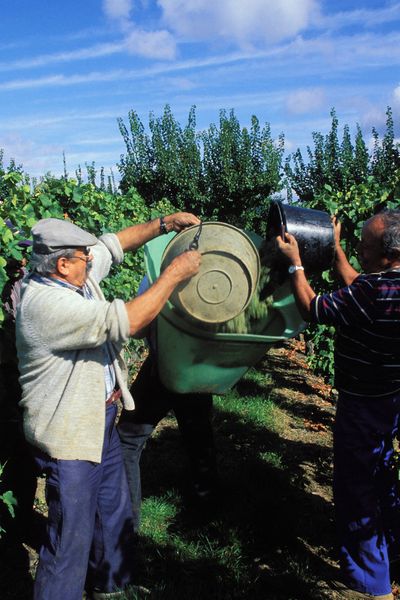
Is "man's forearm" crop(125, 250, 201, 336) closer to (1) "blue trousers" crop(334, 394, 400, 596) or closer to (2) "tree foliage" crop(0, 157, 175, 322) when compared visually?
(2) "tree foliage" crop(0, 157, 175, 322)

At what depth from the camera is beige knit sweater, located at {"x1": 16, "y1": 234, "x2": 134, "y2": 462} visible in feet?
7.20

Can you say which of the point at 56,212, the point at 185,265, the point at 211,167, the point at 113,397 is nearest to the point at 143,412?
the point at 113,397

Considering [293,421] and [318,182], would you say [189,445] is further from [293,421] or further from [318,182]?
[318,182]

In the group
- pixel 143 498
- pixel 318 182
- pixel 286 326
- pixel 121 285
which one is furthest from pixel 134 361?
pixel 318 182

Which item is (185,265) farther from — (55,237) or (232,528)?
(232,528)

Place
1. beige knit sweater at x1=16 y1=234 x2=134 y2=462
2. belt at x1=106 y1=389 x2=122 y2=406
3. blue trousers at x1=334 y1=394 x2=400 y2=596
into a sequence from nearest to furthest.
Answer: beige knit sweater at x1=16 y1=234 x2=134 y2=462
belt at x1=106 y1=389 x2=122 y2=406
blue trousers at x1=334 y1=394 x2=400 y2=596

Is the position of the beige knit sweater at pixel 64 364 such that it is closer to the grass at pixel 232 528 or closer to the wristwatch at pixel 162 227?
the wristwatch at pixel 162 227

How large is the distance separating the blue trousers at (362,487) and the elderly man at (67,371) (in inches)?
44.1

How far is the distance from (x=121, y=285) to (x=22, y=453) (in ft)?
7.75

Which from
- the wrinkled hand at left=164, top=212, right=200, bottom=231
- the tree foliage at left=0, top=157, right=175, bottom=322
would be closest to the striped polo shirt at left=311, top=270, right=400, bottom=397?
the wrinkled hand at left=164, top=212, right=200, bottom=231

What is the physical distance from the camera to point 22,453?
3.07 m

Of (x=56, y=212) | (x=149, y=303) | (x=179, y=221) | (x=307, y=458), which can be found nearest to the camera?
(x=149, y=303)

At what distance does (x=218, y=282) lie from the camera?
242cm

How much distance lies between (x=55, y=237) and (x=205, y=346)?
86 cm
